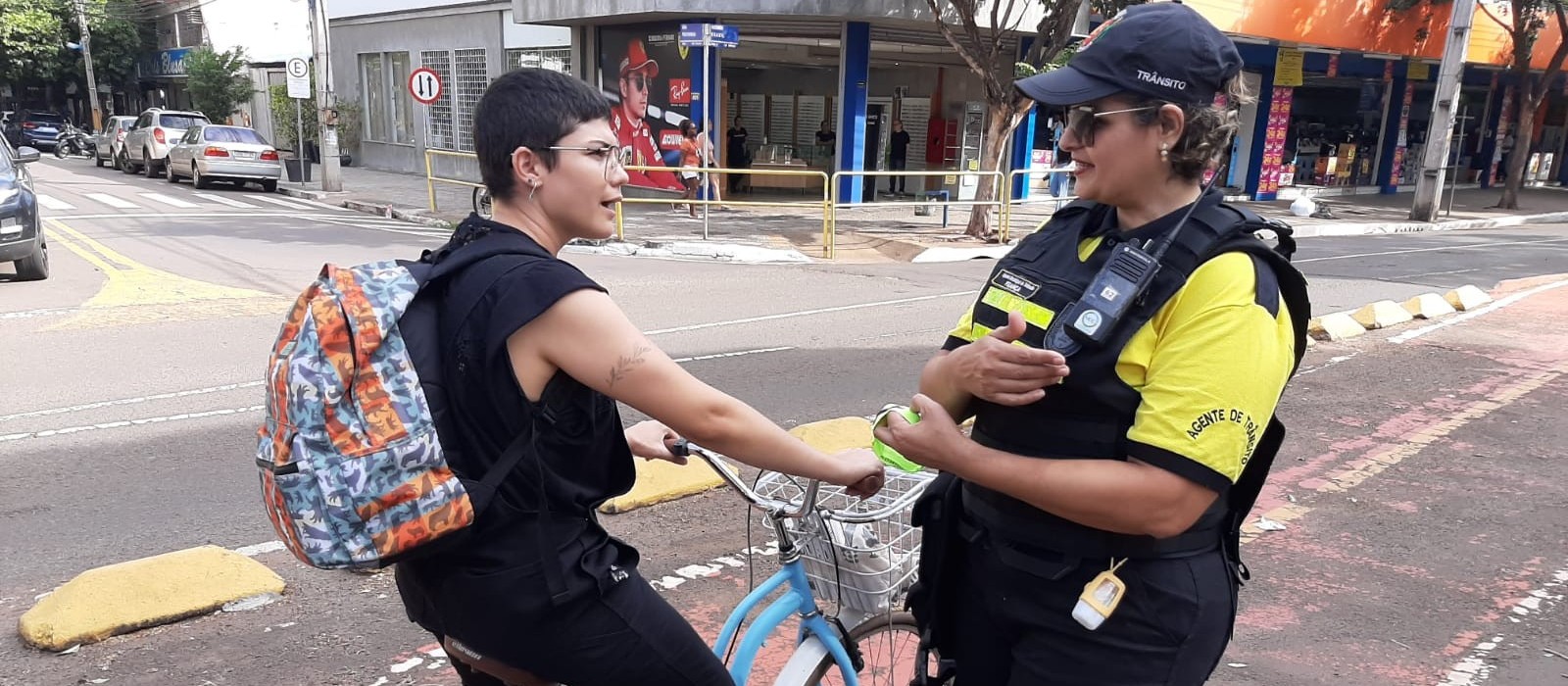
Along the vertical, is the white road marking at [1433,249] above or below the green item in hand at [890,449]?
below

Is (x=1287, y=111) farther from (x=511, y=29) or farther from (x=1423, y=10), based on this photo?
(x=511, y=29)

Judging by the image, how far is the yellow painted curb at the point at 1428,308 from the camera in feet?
32.0

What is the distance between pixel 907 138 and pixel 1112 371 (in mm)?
21319

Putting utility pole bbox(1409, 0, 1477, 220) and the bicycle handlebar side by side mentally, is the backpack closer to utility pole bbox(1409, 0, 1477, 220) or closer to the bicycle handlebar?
the bicycle handlebar

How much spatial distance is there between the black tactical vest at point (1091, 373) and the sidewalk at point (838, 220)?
33.7 feet

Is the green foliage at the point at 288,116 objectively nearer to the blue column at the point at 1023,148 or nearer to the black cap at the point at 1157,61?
the blue column at the point at 1023,148

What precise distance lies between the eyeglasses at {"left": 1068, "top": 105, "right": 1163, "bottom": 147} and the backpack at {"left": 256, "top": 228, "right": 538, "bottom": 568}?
114 centimetres

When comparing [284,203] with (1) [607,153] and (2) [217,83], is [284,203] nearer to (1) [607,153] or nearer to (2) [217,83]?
(2) [217,83]

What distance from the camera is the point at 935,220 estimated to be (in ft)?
62.3

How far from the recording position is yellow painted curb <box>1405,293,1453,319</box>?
9.74m

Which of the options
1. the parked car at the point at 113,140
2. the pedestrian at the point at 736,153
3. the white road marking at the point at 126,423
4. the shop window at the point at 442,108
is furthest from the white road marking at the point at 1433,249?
the parked car at the point at 113,140

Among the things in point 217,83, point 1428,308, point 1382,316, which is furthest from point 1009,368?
point 217,83

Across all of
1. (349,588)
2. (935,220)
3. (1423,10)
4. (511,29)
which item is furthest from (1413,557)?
(1423,10)

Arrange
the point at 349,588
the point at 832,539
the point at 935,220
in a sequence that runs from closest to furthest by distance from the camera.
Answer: the point at 832,539 < the point at 349,588 < the point at 935,220
